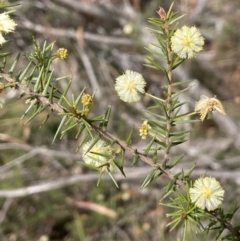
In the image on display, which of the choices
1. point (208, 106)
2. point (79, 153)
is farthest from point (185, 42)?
point (79, 153)

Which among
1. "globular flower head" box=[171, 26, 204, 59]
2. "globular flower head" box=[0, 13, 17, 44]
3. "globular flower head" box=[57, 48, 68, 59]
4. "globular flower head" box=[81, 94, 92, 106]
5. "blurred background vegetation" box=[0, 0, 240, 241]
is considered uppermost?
"globular flower head" box=[0, 13, 17, 44]

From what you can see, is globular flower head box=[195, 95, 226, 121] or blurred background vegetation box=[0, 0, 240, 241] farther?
blurred background vegetation box=[0, 0, 240, 241]

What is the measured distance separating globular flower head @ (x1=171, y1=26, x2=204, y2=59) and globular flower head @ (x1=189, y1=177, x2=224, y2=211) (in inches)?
5.4

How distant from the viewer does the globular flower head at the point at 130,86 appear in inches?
19.3

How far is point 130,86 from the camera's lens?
0.49 m

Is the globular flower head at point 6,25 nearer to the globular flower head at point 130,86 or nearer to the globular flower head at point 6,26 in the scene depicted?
the globular flower head at point 6,26

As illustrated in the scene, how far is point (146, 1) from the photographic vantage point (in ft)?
7.86

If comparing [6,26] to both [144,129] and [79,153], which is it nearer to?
[144,129]

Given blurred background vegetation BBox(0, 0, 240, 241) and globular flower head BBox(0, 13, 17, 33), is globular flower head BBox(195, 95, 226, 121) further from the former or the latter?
blurred background vegetation BBox(0, 0, 240, 241)

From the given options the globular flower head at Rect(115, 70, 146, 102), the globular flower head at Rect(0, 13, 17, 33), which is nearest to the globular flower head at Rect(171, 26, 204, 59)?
the globular flower head at Rect(115, 70, 146, 102)

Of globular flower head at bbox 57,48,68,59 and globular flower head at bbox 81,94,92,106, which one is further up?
globular flower head at bbox 57,48,68,59

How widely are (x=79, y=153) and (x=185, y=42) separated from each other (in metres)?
1.33

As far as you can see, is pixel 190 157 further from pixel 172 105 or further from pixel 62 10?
pixel 172 105

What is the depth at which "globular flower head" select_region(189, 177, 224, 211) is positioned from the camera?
18.2 inches
